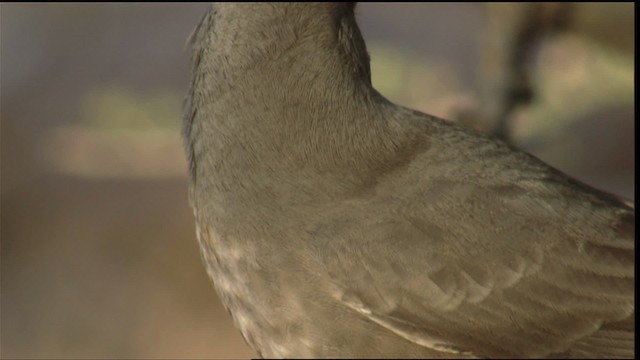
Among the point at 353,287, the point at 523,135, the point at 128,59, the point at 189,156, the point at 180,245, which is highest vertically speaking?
the point at 189,156

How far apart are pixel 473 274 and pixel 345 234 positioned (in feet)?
1.33

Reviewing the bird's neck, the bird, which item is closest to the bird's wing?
the bird

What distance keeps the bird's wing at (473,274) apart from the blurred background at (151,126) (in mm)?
1939

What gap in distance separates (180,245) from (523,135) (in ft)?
7.04

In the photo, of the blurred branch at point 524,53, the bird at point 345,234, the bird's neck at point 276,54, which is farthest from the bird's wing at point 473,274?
the blurred branch at point 524,53

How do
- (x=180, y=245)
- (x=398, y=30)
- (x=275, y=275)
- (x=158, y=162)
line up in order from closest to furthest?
1. (x=275, y=275)
2. (x=180, y=245)
3. (x=158, y=162)
4. (x=398, y=30)

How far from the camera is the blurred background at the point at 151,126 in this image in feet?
19.2

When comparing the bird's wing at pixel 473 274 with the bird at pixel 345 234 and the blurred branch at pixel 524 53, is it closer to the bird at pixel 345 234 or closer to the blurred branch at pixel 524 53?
the bird at pixel 345 234

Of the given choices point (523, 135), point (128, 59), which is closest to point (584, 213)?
point (523, 135)

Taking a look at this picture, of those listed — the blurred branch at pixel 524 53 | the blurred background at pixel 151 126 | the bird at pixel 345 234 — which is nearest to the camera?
the bird at pixel 345 234

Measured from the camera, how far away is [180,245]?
6.71 metres

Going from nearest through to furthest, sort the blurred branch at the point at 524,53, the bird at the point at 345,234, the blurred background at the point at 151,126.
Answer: the bird at the point at 345,234
the blurred branch at the point at 524,53
the blurred background at the point at 151,126

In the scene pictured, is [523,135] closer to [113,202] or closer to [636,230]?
[636,230]

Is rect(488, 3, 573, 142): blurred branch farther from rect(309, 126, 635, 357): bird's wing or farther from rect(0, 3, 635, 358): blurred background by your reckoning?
rect(309, 126, 635, 357): bird's wing
